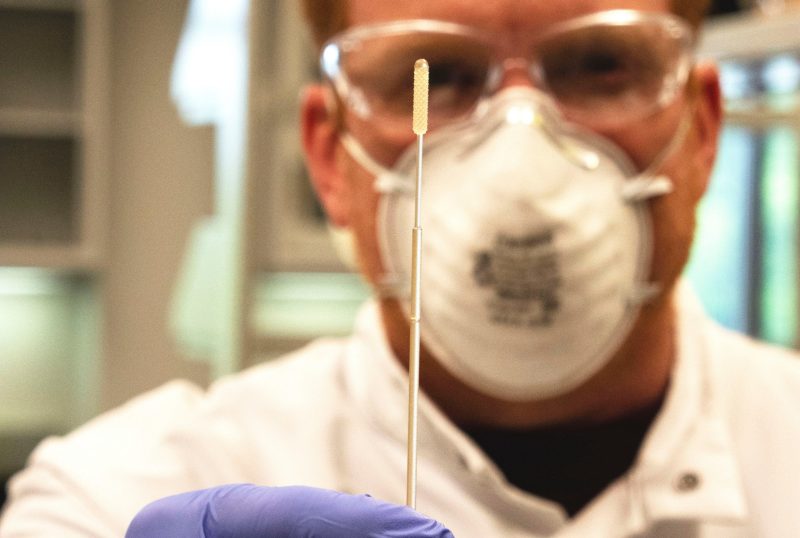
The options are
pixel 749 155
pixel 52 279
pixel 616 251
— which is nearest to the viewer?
pixel 616 251

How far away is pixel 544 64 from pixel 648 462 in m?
0.39

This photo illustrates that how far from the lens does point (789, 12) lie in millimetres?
1717

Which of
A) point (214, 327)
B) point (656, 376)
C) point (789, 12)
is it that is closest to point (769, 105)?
point (789, 12)

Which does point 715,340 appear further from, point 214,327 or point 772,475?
point 214,327

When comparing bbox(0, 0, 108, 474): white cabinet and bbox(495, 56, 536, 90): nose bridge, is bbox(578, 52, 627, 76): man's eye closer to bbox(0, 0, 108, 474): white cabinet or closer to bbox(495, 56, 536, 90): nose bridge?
bbox(495, 56, 536, 90): nose bridge

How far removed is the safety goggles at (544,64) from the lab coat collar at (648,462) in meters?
0.26

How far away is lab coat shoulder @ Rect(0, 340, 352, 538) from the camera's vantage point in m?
1.10

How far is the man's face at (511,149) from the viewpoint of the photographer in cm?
100

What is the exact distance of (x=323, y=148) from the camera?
3.85 ft

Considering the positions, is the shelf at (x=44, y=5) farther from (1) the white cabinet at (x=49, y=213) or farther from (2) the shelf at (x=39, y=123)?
(2) the shelf at (x=39, y=123)

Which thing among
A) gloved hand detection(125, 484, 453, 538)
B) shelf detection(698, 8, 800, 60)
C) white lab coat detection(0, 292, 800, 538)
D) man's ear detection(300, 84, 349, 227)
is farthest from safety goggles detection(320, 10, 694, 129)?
shelf detection(698, 8, 800, 60)

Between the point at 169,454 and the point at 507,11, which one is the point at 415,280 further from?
the point at 169,454

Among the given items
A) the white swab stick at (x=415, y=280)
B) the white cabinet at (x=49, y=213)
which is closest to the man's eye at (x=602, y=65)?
the white swab stick at (x=415, y=280)

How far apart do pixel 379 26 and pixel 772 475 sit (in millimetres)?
590
